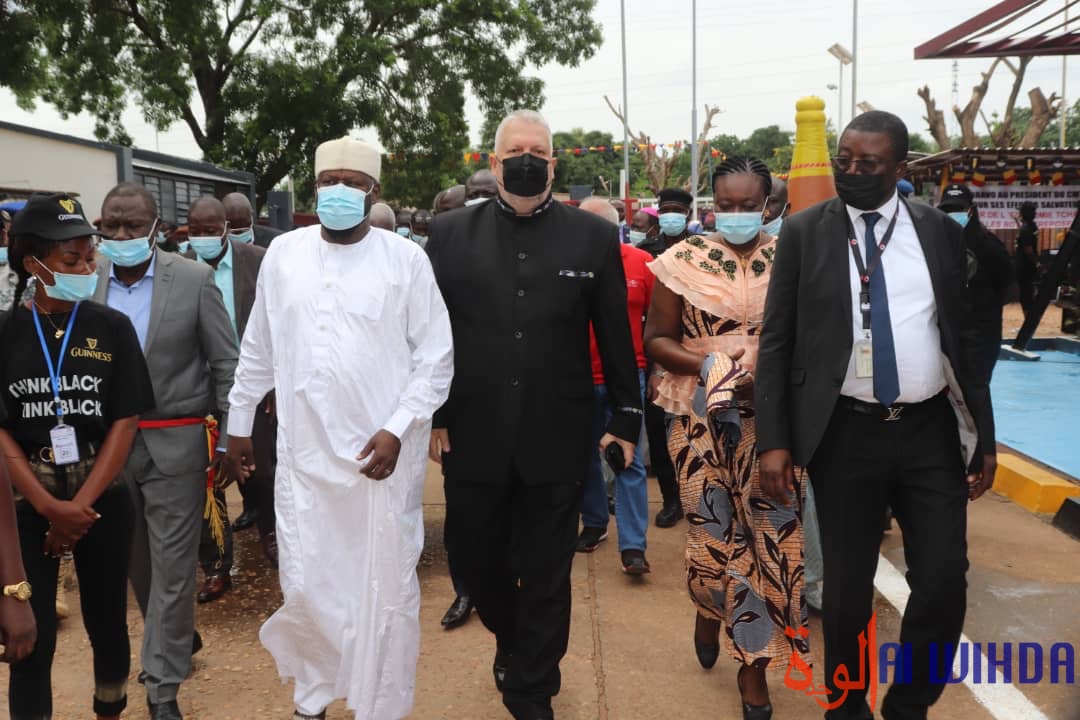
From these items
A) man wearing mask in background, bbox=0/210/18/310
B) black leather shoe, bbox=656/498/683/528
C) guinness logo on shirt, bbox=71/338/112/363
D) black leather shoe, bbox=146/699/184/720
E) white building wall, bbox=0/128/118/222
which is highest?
white building wall, bbox=0/128/118/222

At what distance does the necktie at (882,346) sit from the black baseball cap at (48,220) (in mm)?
2618

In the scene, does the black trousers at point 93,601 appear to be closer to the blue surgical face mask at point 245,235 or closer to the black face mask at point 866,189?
the black face mask at point 866,189

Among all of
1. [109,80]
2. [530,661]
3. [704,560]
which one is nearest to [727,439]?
[704,560]

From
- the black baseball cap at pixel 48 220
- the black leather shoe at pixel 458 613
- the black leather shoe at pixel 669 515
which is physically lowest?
the black leather shoe at pixel 669 515

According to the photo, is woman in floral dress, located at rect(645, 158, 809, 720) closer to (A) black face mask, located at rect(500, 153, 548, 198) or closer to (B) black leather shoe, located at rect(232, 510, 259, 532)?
(A) black face mask, located at rect(500, 153, 548, 198)

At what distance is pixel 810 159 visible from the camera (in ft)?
21.2

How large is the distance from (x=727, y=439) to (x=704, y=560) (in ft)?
1.64

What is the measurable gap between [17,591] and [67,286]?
4.26 feet

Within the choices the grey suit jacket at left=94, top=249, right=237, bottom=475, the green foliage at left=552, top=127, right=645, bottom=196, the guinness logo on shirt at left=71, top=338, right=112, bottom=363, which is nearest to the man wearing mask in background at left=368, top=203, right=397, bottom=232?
the grey suit jacket at left=94, top=249, right=237, bottom=475

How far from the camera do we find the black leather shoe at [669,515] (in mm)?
6500

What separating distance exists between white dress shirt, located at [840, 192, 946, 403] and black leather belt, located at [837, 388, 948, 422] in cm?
2

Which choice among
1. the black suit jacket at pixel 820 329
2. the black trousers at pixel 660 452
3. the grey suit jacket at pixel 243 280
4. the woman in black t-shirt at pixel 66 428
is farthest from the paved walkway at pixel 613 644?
the grey suit jacket at pixel 243 280

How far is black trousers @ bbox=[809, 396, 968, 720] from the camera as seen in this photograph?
10.8 ft

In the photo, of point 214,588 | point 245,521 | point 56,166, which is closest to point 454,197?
point 245,521
